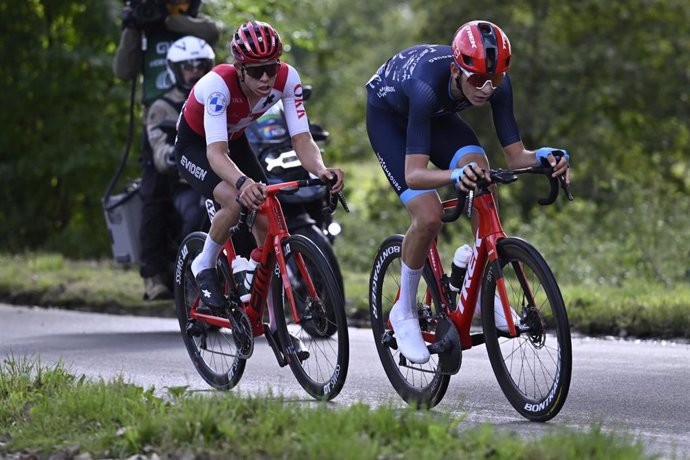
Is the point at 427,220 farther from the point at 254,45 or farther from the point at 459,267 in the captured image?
the point at 254,45

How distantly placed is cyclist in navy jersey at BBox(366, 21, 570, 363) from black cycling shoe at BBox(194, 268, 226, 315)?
114 centimetres

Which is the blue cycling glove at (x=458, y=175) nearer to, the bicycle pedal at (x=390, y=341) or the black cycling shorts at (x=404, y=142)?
the black cycling shorts at (x=404, y=142)

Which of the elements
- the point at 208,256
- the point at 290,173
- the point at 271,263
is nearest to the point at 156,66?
the point at 290,173

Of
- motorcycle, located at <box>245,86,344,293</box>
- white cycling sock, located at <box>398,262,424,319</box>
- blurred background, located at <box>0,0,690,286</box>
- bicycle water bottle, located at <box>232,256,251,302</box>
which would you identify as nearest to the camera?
white cycling sock, located at <box>398,262,424,319</box>

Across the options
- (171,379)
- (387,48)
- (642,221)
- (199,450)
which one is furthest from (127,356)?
(387,48)

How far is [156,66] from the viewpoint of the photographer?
13.3 meters

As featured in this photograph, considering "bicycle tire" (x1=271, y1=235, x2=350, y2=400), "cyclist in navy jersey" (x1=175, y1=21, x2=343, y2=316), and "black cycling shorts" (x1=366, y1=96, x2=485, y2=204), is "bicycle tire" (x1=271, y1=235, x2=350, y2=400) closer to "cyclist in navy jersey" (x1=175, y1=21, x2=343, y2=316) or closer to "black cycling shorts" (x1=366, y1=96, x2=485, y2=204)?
"cyclist in navy jersey" (x1=175, y1=21, x2=343, y2=316)

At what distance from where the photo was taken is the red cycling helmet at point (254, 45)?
8328 millimetres

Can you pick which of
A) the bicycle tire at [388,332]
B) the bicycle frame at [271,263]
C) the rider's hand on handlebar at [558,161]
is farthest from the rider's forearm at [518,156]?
the bicycle frame at [271,263]

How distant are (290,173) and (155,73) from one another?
93.1 inches

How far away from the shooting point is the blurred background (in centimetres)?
1869

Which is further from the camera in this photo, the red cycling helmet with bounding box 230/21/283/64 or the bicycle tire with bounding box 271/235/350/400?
the red cycling helmet with bounding box 230/21/283/64

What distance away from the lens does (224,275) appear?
29.4 feet

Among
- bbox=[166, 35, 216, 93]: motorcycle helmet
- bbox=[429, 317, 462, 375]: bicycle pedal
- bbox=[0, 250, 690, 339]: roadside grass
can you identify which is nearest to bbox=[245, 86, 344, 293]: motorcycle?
bbox=[166, 35, 216, 93]: motorcycle helmet
